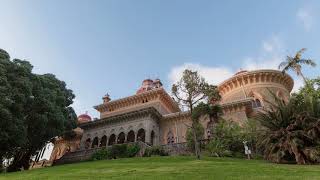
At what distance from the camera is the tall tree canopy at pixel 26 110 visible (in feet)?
72.3

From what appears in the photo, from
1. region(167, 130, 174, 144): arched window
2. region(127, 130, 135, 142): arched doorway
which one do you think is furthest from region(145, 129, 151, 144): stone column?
region(127, 130, 135, 142): arched doorway

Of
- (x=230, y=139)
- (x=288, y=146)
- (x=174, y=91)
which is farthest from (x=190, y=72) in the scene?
(x=288, y=146)

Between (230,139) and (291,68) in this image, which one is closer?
(230,139)

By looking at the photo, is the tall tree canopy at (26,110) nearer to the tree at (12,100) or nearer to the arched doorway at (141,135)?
the tree at (12,100)

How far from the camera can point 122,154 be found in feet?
83.7

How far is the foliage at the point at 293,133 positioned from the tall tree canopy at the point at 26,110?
55.5 feet

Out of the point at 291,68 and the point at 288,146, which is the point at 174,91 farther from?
the point at 291,68

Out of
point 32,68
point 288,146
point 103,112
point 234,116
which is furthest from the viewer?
point 103,112

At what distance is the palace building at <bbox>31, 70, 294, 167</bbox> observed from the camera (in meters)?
29.9

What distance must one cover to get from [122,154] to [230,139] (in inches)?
353

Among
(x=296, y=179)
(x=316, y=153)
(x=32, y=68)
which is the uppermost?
(x=32, y=68)

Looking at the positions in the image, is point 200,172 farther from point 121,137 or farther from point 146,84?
point 146,84

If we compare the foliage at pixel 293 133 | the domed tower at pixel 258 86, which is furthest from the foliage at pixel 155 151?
the domed tower at pixel 258 86

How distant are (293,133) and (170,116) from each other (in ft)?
56.4
